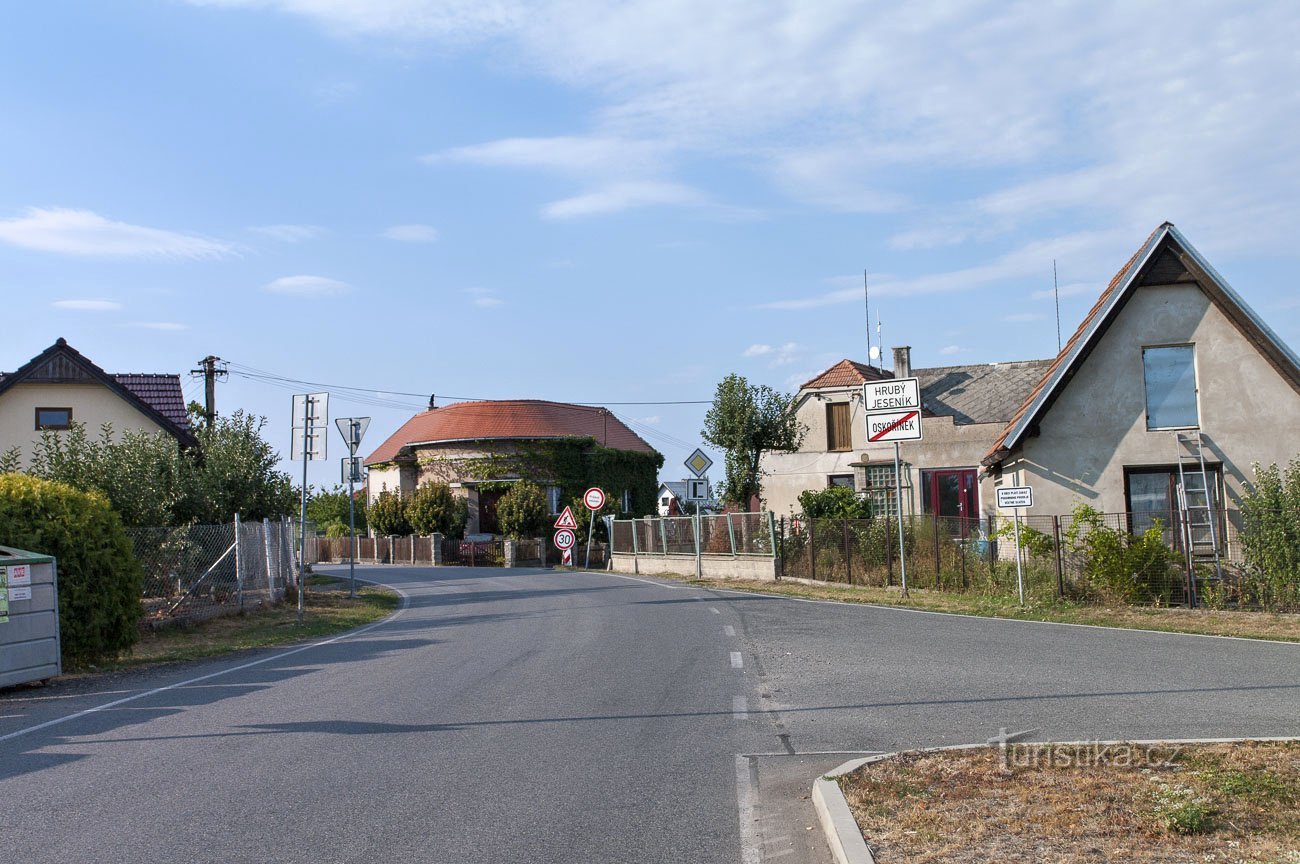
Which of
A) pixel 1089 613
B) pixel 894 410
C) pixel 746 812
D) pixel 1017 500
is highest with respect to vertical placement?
pixel 894 410

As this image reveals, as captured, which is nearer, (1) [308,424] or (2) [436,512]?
(1) [308,424]

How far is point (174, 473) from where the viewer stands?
2214 centimetres

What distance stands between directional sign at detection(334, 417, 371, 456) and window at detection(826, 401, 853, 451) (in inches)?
874

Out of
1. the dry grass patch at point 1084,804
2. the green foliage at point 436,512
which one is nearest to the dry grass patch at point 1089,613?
the dry grass patch at point 1084,804

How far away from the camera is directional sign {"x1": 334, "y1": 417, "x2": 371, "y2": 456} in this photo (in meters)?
24.5

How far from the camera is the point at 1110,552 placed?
1952cm

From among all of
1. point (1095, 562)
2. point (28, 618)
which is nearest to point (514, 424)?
point (1095, 562)

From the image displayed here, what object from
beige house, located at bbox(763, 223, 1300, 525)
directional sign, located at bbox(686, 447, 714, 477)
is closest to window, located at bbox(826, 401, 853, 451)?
directional sign, located at bbox(686, 447, 714, 477)

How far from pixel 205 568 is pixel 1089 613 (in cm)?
1499

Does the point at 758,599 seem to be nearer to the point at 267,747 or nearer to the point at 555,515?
the point at 267,747

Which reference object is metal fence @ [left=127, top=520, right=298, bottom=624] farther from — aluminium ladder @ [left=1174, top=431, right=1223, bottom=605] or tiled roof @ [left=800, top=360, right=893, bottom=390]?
tiled roof @ [left=800, top=360, right=893, bottom=390]

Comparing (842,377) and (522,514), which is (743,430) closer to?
(842,377)

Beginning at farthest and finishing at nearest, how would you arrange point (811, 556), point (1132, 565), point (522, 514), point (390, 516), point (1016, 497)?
point (390, 516) < point (522, 514) < point (811, 556) < point (1016, 497) < point (1132, 565)

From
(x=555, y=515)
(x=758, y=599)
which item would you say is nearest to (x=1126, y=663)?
(x=758, y=599)
